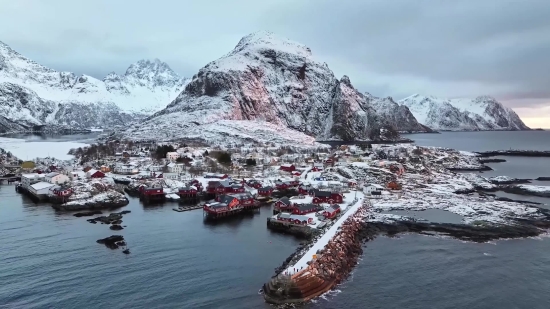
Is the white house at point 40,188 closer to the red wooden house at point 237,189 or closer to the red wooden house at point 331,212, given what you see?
the red wooden house at point 237,189

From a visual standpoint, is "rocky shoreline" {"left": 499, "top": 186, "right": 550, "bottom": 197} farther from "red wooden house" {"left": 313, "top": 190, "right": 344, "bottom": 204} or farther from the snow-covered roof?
the snow-covered roof

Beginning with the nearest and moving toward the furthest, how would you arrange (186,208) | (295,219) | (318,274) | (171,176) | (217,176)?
(318,274) < (295,219) < (186,208) < (217,176) < (171,176)

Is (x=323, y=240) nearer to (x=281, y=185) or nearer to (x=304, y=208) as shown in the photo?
(x=304, y=208)

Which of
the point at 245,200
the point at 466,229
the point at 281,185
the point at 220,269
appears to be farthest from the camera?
the point at 281,185

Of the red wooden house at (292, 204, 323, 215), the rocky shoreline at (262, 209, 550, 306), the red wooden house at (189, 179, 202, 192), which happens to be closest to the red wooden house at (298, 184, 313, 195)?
the red wooden house at (292, 204, 323, 215)

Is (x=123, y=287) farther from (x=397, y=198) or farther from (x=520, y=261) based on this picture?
(x=397, y=198)

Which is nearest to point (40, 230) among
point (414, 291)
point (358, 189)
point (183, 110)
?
point (414, 291)

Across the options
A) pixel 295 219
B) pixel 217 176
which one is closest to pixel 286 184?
pixel 217 176
